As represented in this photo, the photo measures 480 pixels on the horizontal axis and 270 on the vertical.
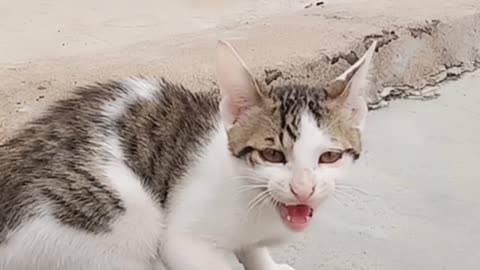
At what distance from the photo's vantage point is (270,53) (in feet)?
10.2

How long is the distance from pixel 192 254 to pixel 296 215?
23cm

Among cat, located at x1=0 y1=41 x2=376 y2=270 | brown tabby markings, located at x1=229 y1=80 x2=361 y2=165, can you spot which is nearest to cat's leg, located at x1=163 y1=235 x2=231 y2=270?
cat, located at x1=0 y1=41 x2=376 y2=270

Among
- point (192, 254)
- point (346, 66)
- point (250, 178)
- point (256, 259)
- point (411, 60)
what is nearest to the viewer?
point (250, 178)

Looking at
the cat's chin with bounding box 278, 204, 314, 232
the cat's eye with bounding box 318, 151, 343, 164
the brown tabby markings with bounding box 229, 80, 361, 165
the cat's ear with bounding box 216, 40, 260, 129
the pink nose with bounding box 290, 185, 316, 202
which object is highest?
the cat's ear with bounding box 216, 40, 260, 129

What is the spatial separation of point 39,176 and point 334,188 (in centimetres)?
58

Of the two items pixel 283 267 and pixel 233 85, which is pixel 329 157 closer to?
pixel 233 85

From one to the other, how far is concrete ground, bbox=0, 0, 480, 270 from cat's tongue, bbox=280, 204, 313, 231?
1.08 ft

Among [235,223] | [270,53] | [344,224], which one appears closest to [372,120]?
[270,53]

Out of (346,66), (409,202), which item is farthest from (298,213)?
(346,66)

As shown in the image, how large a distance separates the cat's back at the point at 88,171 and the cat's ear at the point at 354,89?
1.08 feet

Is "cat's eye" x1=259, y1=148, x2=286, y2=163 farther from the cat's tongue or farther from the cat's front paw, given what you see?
the cat's front paw

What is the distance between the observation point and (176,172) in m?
1.98

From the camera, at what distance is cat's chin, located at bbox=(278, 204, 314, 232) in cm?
181

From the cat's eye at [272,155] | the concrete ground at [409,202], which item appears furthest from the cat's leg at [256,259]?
the cat's eye at [272,155]
